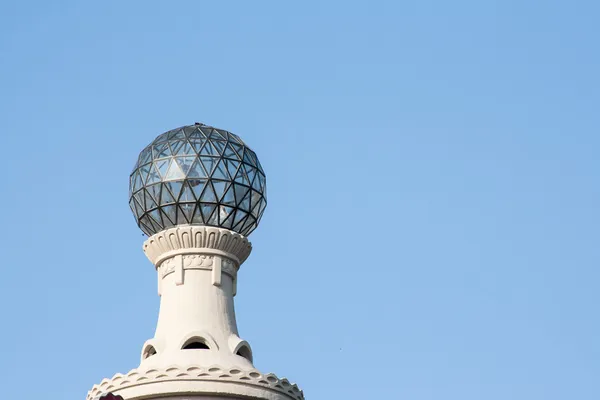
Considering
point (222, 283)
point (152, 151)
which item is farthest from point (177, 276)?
point (152, 151)

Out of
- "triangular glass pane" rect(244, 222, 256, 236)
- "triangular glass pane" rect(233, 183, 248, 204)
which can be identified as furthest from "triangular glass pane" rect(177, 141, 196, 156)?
"triangular glass pane" rect(244, 222, 256, 236)

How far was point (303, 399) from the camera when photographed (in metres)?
30.7

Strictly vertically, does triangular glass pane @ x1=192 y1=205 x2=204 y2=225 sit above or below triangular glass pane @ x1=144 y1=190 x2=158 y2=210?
below

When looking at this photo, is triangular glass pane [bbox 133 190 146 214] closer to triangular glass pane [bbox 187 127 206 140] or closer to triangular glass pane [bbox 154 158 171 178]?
triangular glass pane [bbox 154 158 171 178]

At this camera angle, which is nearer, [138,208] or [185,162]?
[185,162]

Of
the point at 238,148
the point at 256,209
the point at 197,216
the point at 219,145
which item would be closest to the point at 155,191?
the point at 197,216

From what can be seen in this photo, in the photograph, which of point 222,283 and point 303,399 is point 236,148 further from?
point 303,399

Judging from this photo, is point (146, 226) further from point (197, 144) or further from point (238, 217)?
point (197, 144)

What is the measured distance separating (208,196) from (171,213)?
958 millimetres

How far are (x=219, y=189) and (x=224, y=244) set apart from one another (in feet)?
4.23

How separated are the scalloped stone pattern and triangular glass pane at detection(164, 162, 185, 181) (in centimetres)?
476

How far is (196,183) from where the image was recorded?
31.5 m

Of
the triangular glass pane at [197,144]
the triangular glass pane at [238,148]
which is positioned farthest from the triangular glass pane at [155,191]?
the triangular glass pane at [238,148]

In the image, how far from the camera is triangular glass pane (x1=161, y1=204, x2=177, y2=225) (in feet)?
104
